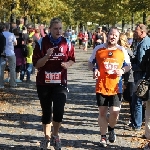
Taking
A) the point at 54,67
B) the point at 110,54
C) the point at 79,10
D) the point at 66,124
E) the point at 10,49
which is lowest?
the point at 66,124

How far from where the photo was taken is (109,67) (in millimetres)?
7395

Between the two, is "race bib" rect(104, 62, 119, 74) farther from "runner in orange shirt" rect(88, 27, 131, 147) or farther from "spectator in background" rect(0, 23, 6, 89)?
"spectator in background" rect(0, 23, 6, 89)

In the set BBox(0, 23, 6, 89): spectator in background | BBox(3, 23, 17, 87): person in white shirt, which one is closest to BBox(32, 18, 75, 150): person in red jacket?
BBox(0, 23, 6, 89): spectator in background

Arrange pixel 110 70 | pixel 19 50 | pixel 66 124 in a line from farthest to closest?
pixel 19 50 < pixel 66 124 < pixel 110 70

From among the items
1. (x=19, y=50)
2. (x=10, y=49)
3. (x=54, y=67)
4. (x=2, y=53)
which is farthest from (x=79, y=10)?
(x=54, y=67)

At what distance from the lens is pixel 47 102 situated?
278 inches

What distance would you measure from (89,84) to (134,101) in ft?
24.3

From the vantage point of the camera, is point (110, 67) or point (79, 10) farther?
point (79, 10)

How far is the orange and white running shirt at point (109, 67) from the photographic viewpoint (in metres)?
7.39

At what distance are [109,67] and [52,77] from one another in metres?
1.03

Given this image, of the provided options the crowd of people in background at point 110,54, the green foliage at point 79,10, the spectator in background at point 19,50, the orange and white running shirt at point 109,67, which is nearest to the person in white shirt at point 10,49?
the crowd of people in background at point 110,54

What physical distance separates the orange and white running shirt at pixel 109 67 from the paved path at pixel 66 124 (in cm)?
96

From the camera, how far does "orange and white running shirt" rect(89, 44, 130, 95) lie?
739 centimetres

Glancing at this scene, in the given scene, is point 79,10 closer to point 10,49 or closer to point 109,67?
point 10,49
